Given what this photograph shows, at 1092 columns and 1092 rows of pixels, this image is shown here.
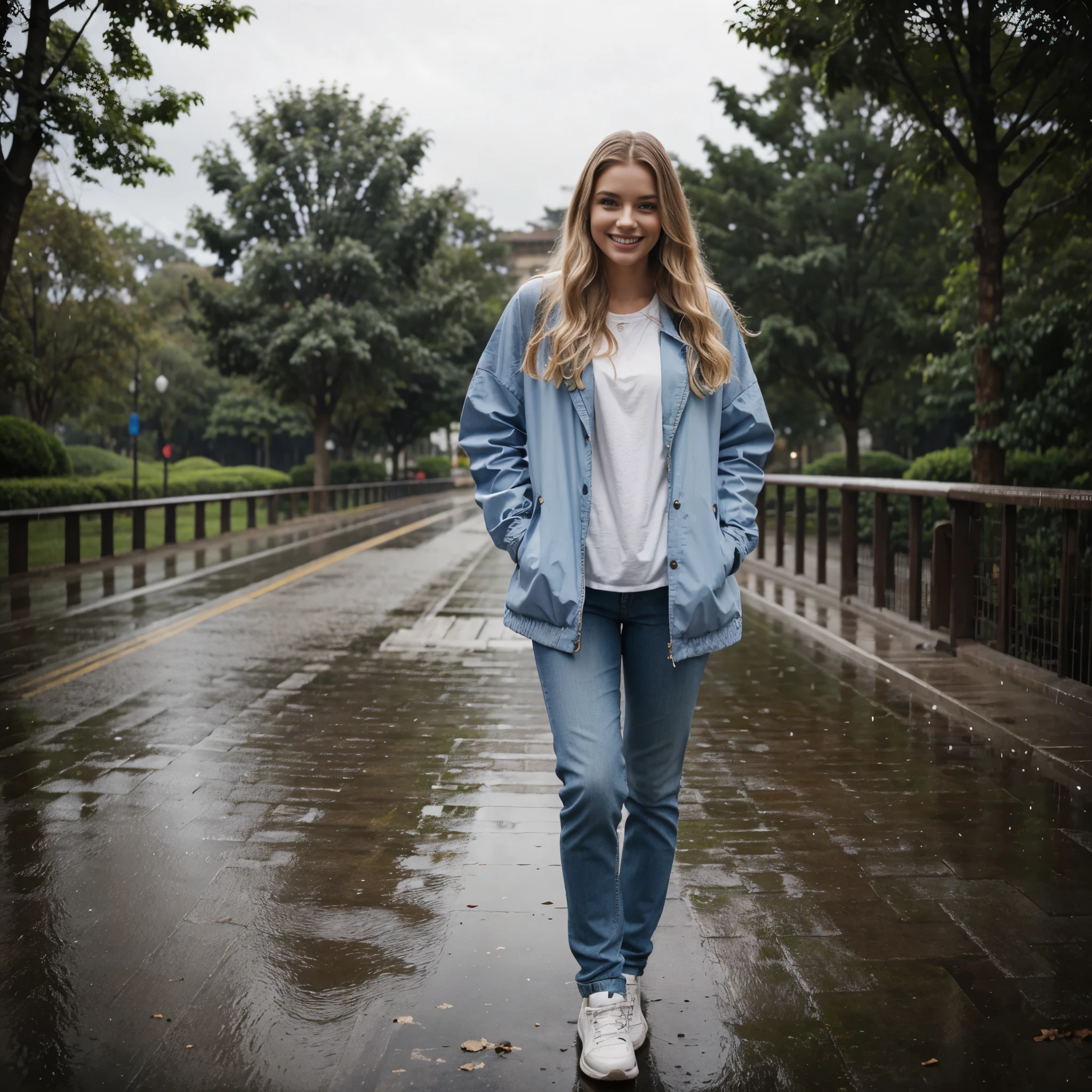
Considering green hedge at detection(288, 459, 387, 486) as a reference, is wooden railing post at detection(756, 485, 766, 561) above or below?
below

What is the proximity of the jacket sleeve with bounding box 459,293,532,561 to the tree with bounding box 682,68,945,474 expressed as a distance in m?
20.7

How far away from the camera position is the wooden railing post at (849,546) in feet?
36.0

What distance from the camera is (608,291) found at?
3104 millimetres

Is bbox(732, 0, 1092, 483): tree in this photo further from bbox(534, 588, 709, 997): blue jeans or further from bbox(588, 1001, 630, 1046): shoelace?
bbox(588, 1001, 630, 1046): shoelace

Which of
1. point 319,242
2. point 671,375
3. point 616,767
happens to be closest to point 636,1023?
point 616,767

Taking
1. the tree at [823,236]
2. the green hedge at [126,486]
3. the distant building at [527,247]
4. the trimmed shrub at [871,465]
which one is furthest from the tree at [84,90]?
the distant building at [527,247]

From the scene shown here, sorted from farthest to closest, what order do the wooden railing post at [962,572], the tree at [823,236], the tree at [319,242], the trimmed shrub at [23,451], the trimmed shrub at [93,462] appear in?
1. the trimmed shrub at [93,462]
2. the tree at [319,242]
3. the tree at [823,236]
4. the trimmed shrub at [23,451]
5. the wooden railing post at [962,572]

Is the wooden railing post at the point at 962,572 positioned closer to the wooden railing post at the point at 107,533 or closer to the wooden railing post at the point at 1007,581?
Answer: the wooden railing post at the point at 1007,581

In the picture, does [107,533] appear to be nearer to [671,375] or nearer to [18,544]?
[18,544]

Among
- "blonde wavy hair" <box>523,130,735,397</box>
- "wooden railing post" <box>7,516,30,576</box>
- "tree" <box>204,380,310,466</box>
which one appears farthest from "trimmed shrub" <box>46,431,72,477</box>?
"tree" <box>204,380,310,466</box>

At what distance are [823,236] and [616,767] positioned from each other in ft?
74.4

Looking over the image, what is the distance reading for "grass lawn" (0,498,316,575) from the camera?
47.6ft

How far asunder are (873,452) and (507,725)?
22101 millimetres

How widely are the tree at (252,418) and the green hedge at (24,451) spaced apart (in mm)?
33055
